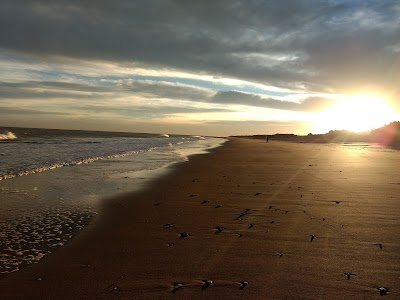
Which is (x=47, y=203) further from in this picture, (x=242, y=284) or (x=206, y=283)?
(x=242, y=284)

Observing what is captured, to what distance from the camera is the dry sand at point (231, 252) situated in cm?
410

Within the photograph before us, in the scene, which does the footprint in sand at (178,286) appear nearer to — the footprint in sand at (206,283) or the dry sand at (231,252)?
the dry sand at (231,252)

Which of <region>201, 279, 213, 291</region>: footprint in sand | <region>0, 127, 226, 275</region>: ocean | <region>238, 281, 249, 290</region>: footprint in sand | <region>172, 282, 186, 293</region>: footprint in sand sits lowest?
<region>0, 127, 226, 275</region>: ocean

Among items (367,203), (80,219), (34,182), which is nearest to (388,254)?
(367,203)

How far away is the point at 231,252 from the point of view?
5.33m

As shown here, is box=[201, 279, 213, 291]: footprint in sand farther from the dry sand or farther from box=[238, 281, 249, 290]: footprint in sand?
box=[238, 281, 249, 290]: footprint in sand

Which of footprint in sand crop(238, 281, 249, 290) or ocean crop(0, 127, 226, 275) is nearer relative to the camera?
footprint in sand crop(238, 281, 249, 290)

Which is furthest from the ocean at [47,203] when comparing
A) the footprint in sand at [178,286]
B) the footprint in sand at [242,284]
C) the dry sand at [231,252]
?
the footprint in sand at [242,284]

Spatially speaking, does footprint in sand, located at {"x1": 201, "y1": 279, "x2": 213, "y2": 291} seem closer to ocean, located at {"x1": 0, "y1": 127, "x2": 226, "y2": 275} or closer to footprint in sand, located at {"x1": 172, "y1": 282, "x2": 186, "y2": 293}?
footprint in sand, located at {"x1": 172, "y1": 282, "x2": 186, "y2": 293}

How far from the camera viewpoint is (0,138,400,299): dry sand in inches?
161

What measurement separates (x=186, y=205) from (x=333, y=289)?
535 centimetres

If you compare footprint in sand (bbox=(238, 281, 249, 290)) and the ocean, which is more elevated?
footprint in sand (bbox=(238, 281, 249, 290))

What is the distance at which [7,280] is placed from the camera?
4.41 m

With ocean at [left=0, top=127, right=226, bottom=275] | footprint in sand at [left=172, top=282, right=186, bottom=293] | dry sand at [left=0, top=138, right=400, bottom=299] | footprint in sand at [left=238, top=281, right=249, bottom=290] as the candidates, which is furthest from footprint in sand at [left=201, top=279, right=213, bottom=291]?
ocean at [left=0, top=127, right=226, bottom=275]
